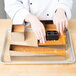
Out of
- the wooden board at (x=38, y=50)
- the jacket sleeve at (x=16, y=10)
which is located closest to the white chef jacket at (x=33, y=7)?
the jacket sleeve at (x=16, y=10)

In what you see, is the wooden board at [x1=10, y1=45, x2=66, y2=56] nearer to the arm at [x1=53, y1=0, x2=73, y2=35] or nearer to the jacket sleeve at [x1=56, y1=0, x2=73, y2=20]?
the arm at [x1=53, y1=0, x2=73, y2=35]

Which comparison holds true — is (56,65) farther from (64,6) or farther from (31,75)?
(64,6)

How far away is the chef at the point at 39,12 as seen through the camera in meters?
0.78

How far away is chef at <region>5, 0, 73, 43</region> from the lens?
78 cm

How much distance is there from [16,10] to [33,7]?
5.6 inches

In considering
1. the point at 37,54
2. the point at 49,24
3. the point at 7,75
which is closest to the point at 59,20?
the point at 49,24

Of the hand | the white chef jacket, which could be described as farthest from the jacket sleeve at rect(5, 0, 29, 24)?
the hand

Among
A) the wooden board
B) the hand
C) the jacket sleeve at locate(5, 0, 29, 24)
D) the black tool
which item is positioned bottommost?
the wooden board

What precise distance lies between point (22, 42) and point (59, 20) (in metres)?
0.21

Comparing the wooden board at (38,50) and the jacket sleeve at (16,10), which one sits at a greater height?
the jacket sleeve at (16,10)

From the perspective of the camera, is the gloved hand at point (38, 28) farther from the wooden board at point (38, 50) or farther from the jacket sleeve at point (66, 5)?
the jacket sleeve at point (66, 5)

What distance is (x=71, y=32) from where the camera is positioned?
889mm

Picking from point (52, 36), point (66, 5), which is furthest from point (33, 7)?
point (52, 36)

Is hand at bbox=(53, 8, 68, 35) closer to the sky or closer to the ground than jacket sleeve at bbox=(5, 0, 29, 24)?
closer to the ground
